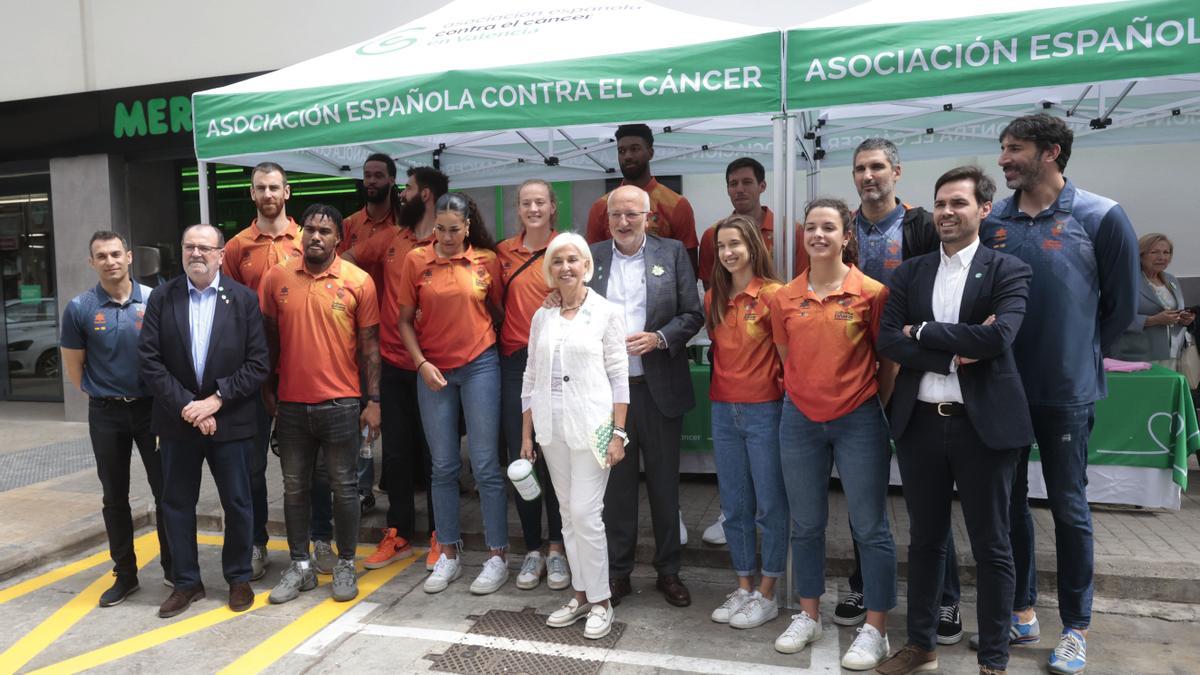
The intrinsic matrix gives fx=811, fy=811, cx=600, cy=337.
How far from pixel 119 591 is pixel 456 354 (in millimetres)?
2226

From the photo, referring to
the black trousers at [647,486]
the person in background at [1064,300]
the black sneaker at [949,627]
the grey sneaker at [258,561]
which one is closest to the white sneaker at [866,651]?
the black sneaker at [949,627]

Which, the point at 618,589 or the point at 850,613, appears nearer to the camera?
the point at 850,613

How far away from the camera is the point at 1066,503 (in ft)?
10.8

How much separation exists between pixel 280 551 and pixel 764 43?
162 inches

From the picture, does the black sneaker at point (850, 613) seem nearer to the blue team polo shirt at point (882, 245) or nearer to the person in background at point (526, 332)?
the person in background at point (526, 332)

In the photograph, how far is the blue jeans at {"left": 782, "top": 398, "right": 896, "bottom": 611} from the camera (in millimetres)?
3332

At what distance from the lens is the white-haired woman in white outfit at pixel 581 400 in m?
3.60

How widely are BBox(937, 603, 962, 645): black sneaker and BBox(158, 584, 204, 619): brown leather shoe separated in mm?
3670

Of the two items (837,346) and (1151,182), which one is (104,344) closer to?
(837,346)

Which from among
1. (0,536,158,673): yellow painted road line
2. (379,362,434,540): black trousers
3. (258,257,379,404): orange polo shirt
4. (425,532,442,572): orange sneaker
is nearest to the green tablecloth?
(425,532,442,572): orange sneaker

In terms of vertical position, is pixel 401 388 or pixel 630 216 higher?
pixel 630 216

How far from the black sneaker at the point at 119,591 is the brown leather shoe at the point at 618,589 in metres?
2.61

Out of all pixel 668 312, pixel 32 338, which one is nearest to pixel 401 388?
pixel 668 312

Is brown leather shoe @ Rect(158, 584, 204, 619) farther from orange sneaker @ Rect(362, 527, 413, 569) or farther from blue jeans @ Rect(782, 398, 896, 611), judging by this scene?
blue jeans @ Rect(782, 398, 896, 611)
